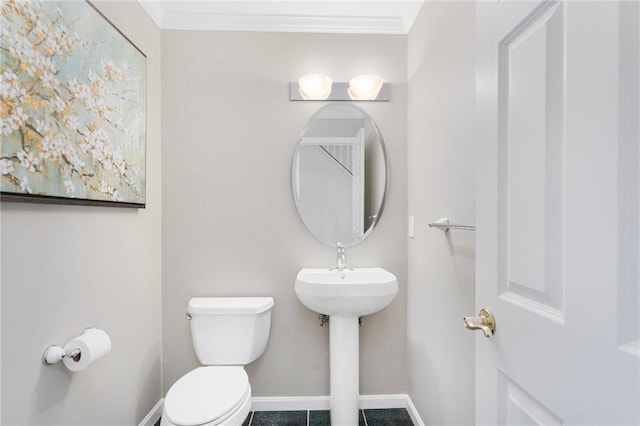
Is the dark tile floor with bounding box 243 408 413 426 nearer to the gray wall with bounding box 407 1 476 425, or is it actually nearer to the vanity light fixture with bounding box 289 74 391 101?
the gray wall with bounding box 407 1 476 425

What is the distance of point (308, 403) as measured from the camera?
202 cm

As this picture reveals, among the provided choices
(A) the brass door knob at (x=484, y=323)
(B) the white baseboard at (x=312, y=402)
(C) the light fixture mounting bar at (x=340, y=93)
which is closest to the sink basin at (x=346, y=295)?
(B) the white baseboard at (x=312, y=402)

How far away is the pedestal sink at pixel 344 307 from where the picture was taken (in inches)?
64.6

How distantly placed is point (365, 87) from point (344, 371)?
1588 mm

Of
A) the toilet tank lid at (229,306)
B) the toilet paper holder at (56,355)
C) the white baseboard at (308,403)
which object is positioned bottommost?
the white baseboard at (308,403)

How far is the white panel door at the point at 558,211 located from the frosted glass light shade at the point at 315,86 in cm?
117

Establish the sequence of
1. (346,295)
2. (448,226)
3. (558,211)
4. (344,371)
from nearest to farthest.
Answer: (558,211) → (448,226) → (346,295) → (344,371)

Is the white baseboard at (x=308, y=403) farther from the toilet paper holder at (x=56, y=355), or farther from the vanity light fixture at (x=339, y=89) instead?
the vanity light fixture at (x=339, y=89)

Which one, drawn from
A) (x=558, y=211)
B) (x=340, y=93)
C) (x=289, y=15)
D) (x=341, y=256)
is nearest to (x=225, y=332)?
(x=341, y=256)

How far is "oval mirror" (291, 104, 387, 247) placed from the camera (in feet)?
6.66

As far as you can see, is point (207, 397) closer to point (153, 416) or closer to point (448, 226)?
point (153, 416)

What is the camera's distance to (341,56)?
80.0 inches

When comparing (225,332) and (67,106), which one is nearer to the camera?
(67,106)

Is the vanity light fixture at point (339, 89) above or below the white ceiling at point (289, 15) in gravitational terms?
below
